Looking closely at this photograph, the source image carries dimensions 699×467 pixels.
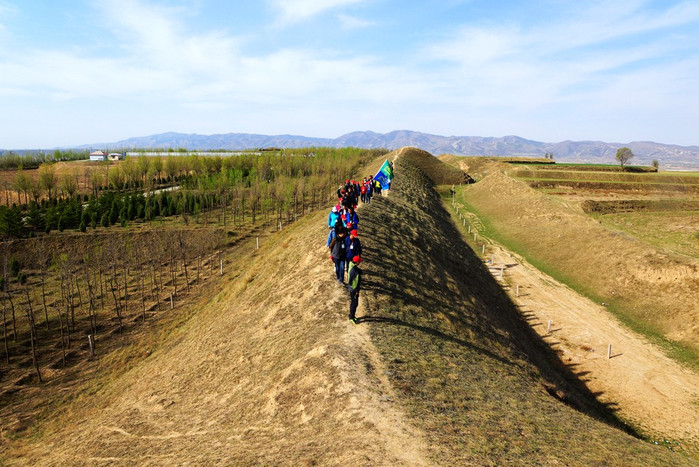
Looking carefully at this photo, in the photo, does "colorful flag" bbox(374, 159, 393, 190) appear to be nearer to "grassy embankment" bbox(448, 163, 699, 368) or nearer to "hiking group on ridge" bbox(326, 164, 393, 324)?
"grassy embankment" bbox(448, 163, 699, 368)

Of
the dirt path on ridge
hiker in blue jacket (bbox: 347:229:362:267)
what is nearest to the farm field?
the dirt path on ridge

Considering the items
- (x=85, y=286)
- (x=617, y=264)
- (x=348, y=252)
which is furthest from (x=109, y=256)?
(x=617, y=264)

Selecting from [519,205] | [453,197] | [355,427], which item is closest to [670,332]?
[355,427]

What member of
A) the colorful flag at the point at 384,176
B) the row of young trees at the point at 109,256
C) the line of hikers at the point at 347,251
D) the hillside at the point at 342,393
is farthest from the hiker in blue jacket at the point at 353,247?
the colorful flag at the point at 384,176

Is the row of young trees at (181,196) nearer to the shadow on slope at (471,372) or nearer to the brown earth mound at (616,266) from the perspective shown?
the brown earth mound at (616,266)

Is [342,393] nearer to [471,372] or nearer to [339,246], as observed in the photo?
[471,372]

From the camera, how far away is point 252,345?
50.4ft

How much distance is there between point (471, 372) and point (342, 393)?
5.84 meters

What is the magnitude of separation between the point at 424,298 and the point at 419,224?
18.0m

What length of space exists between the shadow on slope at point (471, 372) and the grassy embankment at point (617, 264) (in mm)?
9145

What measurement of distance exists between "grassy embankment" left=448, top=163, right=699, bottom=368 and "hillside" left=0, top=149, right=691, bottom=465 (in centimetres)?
1038

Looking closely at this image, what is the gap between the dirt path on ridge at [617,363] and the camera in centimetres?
1755

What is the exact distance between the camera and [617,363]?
21969 millimetres

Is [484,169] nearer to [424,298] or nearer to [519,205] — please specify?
[519,205]
